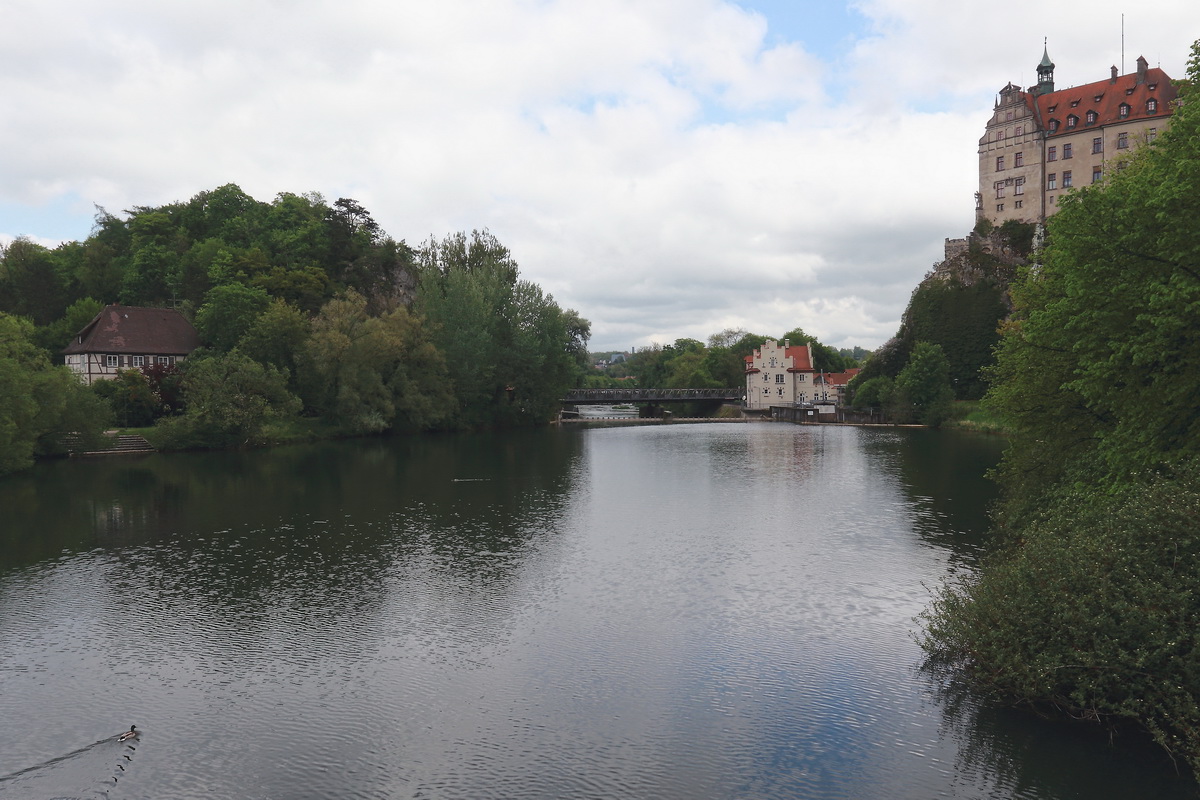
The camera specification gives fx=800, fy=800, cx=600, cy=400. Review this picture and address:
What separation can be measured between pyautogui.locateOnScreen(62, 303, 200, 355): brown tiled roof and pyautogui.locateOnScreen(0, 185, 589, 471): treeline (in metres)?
2.35

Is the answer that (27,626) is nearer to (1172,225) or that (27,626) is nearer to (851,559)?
(851,559)

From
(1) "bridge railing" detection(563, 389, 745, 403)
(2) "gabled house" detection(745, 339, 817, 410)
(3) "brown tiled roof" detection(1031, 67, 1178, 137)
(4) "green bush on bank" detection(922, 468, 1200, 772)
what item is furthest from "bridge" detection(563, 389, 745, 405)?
(4) "green bush on bank" detection(922, 468, 1200, 772)

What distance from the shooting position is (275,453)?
2586 inches

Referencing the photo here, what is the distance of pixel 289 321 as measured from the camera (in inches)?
3059

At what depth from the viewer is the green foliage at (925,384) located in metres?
95.8

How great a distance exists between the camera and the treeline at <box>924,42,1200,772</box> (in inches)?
548

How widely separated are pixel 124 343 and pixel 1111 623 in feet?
288

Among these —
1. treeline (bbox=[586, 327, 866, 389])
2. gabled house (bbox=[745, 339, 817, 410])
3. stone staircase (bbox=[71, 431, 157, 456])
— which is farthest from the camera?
treeline (bbox=[586, 327, 866, 389])

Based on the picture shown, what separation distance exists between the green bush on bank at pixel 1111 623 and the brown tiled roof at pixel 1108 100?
3518 inches

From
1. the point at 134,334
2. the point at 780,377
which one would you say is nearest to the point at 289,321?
the point at 134,334

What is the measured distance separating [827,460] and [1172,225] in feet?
143

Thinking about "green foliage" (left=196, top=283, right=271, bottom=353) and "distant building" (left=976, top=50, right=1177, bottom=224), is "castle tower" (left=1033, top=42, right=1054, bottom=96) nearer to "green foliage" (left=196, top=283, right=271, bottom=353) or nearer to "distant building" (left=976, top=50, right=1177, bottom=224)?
"distant building" (left=976, top=50, right=1177, bottom=224)

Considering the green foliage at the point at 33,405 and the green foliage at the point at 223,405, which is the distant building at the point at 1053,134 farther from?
the green foliage at the point at 33,405

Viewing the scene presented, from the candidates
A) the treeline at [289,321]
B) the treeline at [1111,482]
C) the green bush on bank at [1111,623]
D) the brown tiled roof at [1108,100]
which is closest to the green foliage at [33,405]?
the treeline at [289,321]
